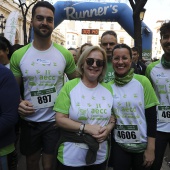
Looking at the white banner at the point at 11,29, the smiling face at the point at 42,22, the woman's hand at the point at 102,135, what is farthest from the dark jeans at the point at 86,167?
the white banner at the point at 11,29

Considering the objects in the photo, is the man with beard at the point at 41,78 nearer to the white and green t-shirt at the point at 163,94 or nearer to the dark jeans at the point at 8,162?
the dark jeans at the point at 8,162

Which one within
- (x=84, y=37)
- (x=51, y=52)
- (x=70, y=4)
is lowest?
(x=51, y=52)

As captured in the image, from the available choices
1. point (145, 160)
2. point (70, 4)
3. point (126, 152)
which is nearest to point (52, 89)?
point (126, 152)

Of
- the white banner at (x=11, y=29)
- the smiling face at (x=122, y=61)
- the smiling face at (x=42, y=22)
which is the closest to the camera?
the smiling face at (x=122, y=61)

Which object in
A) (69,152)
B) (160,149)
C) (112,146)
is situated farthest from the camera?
(160,149)

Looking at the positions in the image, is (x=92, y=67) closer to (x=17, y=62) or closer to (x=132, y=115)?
(x=132, y=115)

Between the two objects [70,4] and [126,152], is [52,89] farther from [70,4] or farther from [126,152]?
[70,4]

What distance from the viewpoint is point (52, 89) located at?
2502 mm

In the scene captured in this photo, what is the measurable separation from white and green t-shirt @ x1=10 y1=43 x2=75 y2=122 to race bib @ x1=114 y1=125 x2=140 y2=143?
76 centimetres

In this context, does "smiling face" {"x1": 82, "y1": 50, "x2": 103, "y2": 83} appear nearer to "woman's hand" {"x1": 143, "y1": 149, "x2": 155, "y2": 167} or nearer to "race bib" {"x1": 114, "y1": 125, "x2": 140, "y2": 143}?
"race bib" {"x1": 114, "y1": 125, "x2": 140, "y2": 143}

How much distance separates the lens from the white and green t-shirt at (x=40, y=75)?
2.46 meters

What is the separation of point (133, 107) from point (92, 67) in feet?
1.75

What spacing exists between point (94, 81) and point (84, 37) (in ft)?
271

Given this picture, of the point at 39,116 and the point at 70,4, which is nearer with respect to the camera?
the point at 39,116
